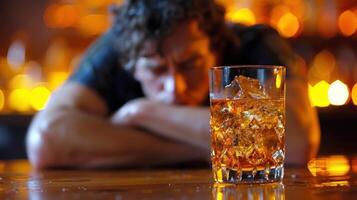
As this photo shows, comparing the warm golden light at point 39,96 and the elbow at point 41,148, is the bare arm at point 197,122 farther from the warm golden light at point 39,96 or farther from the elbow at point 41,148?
the warm golden light at point 39,96

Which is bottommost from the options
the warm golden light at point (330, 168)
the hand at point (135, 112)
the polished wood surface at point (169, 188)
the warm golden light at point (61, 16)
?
the warm golden light at point (330, 168)

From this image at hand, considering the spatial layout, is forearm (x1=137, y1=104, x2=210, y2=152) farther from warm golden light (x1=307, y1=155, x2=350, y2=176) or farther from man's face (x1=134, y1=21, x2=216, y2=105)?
warm golden light (x1=307, y1=155, x2=350, y2=176)

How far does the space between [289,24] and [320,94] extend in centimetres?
46

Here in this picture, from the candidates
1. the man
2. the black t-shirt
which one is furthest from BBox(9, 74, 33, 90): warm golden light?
the man

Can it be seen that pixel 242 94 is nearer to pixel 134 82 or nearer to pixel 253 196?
pixel 253 196

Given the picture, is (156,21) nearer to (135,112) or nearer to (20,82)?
(135,112)

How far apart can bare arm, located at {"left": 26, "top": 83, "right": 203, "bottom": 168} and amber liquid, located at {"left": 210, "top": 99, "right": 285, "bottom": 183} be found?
0.58 m

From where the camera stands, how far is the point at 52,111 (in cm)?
158

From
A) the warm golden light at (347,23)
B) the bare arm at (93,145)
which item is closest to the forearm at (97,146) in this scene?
the bare arm at (93,145)

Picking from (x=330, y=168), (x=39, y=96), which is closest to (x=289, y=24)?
(x=39, y=96)

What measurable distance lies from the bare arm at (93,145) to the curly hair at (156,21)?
21cm

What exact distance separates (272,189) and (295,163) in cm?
59

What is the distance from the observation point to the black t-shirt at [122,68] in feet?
5.58

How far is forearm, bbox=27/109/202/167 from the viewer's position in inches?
58.1
